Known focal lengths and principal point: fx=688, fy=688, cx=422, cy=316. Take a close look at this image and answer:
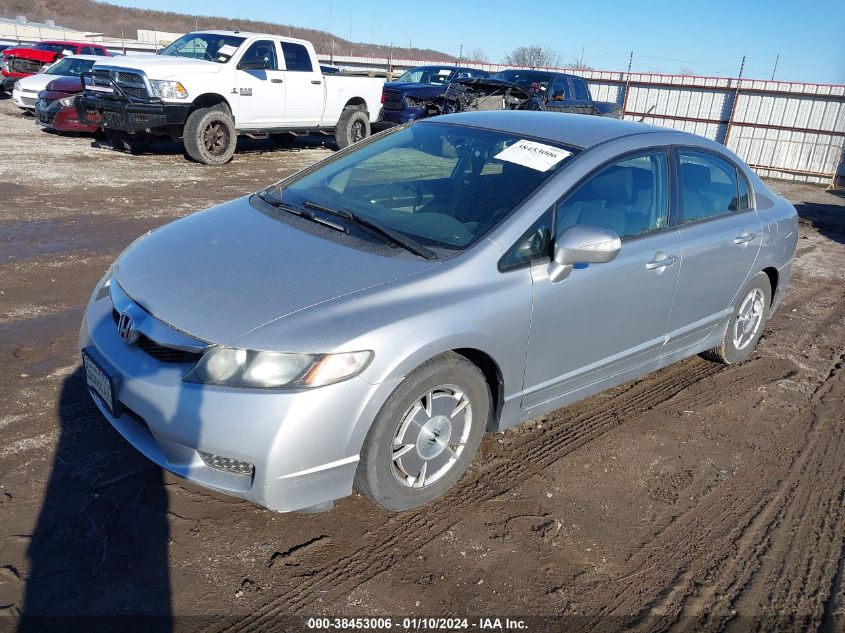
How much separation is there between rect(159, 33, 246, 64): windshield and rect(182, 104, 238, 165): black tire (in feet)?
3.20

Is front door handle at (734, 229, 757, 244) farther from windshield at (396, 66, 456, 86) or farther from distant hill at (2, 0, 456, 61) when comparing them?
distant hill at (2, 0, 456, 61)

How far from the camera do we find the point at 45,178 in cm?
955

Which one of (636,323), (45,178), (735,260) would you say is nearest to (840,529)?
(636,323)

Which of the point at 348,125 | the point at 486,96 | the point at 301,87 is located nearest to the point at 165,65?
the point at 301,87

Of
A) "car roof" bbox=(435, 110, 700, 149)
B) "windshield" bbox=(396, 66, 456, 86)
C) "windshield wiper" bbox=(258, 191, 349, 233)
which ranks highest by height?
"car roof" bbox=(435, 110, 700, 149)

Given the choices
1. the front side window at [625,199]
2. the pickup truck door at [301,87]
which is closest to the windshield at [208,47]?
the pickup truck door at [301,87]

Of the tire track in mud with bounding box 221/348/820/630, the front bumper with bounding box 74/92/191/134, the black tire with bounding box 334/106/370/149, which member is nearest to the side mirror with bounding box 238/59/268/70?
the front bumper with bounding box 74/92/191/134

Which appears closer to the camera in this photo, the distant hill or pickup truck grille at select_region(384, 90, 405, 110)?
pickup truck grille at select_region(384, 90, 405, 110)

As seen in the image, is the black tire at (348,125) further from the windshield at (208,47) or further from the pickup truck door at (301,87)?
the windshield at (208,47)

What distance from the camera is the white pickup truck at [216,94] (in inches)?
430

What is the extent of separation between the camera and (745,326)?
5.04m

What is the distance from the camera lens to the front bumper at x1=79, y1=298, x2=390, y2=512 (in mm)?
2570

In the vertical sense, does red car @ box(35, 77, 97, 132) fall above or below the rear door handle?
below

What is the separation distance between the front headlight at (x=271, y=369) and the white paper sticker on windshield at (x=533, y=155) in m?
1.58
